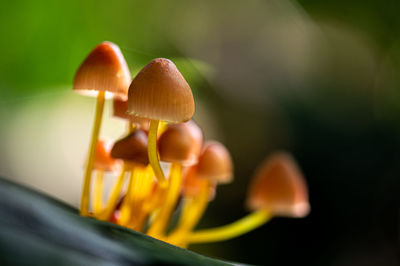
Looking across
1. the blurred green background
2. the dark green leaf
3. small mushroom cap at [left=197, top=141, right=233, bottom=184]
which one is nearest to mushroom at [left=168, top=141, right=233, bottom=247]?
small mushroom cap at [left=197, top=141, right=233, bottom=184]

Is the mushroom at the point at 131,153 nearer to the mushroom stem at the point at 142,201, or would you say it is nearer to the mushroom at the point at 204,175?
the mushroom stem at the point at 142,201

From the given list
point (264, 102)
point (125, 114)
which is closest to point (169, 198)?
point (125, 114)

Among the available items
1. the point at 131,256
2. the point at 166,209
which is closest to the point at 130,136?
the point at 166,209

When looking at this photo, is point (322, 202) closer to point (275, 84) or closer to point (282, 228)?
point (282, 228)

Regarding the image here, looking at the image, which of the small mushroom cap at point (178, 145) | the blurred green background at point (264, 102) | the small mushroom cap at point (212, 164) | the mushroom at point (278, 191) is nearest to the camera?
the small mushroom cap at point (178, 145)

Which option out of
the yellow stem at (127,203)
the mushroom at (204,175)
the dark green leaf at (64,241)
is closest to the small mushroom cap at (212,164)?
the mushroom at (204,175)

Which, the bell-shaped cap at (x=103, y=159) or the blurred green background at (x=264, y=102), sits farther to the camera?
the blurred green background at (x=264, y=102)

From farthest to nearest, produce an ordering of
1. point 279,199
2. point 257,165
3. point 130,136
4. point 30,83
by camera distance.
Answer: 1. point 257,165
2. point 30,83
3. point 279,199
4. point 130,136
